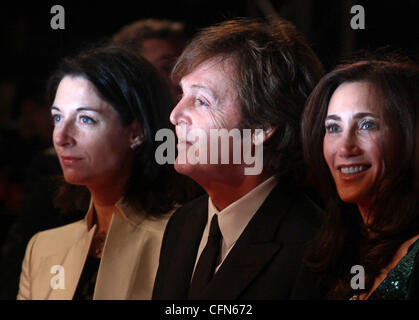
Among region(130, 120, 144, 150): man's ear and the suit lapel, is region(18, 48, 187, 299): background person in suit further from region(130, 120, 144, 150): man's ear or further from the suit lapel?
the suit lapel

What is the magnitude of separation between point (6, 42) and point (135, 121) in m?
1.28

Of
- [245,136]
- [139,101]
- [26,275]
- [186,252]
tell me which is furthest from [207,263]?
[26,275]

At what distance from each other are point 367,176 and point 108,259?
89 centimetres

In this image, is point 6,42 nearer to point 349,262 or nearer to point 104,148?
point 104,148

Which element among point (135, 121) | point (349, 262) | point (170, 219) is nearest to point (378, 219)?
point (349, 262)

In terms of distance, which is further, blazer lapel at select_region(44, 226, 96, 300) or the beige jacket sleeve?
the beige jacket sleeve

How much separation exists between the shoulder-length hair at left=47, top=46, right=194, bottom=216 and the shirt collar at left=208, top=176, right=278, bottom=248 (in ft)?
1.31

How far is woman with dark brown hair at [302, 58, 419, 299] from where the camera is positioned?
130cm

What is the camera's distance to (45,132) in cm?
263

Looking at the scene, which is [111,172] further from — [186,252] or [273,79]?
A: [273,79]

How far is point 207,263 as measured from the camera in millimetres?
1615

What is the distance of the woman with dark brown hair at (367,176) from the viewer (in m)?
1.30


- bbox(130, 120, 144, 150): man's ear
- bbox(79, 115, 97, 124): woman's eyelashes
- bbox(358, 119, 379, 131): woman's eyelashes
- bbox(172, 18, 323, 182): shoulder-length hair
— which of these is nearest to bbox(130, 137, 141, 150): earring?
bbox(130, 120, 144, 150): man's ear

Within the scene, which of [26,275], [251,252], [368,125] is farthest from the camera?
[26,275]
